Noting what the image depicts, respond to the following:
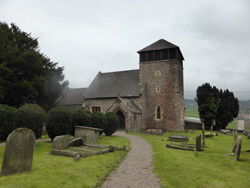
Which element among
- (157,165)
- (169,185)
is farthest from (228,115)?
(169,185)

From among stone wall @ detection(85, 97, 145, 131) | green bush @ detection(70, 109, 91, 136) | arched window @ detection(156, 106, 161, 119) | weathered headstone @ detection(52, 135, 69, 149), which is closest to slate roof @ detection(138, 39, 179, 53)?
stone wall @ detection(85, 97, 145, 131)

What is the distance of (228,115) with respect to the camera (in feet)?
114

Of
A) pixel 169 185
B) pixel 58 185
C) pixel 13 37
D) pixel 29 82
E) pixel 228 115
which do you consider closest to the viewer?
pixel 58 185

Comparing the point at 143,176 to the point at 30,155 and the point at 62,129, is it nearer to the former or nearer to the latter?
the point at 30,155

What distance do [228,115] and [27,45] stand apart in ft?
129

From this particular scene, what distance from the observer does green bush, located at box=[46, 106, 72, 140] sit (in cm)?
1381

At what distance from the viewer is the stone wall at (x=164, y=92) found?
94.3ft

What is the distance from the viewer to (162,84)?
1185 inches

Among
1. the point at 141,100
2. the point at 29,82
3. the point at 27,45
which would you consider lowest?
the point at 141,100

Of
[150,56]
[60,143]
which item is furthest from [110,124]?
[150,56]

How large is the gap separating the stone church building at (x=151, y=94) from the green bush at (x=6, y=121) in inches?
648

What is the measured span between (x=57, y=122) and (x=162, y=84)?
809 inches

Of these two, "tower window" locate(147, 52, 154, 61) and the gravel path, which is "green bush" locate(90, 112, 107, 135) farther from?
"tower window" locate(147, 52, 154, 61)

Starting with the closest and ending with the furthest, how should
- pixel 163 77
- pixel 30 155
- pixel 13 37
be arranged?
pixel 30 155
pixel 13 37
pixel 163 77
